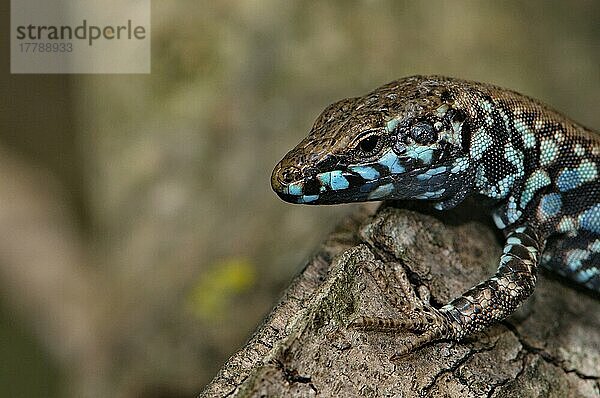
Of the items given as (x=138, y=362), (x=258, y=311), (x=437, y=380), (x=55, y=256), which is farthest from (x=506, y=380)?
(x=55, y=256)

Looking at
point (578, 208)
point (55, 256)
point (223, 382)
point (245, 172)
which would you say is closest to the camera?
point (223, 382)

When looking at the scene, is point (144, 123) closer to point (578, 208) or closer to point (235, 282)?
point (235, 282)

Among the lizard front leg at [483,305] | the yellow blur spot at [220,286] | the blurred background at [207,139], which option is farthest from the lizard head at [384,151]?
the yellow blur spot at [220,286]

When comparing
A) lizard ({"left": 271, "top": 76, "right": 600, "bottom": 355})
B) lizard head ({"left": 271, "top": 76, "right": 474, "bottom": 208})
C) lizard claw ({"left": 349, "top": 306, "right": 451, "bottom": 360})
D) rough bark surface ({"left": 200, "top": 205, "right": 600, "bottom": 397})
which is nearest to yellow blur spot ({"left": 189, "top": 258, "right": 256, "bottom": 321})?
rough bark surface ({"left": 200, "top": 205, "right": 600, "bottom": 397})

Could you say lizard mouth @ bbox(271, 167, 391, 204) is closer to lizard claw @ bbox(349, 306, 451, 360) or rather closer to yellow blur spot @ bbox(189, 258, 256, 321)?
lizard claw @ bbox(349, 306, 451, 360)

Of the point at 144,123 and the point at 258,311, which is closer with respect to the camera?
the point at 258,311

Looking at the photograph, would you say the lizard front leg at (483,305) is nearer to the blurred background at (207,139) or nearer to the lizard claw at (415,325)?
the lizard claw at (415,325)
